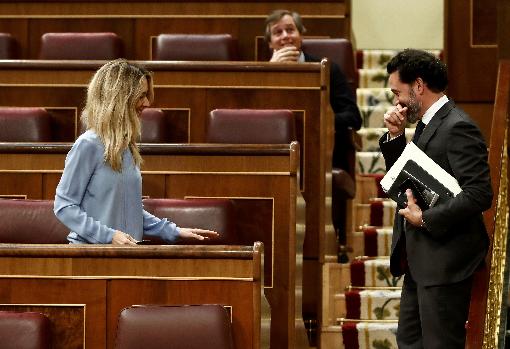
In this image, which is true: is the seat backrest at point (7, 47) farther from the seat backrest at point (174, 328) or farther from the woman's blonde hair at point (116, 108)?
the seat backrest at point (174, 328)

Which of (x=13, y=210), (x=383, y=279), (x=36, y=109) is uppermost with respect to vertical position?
(x=36, y=109)

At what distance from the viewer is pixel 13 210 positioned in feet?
4.26

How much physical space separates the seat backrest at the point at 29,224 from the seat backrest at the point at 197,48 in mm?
753

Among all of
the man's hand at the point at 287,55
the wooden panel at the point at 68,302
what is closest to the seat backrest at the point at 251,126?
the man's hand at the point at 287,55

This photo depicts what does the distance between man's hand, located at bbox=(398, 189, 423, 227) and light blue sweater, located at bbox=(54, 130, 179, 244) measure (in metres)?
0.29

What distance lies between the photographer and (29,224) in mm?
1299

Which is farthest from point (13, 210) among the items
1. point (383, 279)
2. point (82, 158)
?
point (383, 279)

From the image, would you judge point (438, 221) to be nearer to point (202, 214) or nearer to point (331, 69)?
point (202, 214)

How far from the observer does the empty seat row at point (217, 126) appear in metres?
1.59

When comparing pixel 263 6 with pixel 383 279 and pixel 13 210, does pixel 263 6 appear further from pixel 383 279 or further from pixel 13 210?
pixel 13 210

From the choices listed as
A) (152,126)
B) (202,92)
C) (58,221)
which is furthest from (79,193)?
(202,92)

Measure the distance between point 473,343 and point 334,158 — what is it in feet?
2.58

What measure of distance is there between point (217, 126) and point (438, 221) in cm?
59

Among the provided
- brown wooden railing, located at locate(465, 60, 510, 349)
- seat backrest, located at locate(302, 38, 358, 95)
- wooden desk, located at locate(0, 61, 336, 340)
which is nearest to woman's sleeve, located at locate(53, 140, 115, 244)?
brown wooden railing, located at locate(465, 60, 510, 349)
